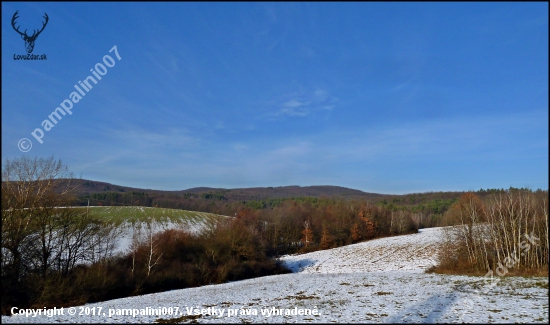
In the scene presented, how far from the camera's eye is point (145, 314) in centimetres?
1461

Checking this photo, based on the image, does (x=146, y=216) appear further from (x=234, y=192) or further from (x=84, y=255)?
(x=234, y=192)

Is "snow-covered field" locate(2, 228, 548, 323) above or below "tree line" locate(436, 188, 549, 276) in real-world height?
below

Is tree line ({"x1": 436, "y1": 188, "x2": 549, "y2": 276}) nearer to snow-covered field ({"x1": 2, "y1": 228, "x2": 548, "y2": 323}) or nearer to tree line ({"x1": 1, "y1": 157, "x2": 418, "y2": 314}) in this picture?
snow-covered field ({"x1": 2, "y1": 228, "x2": 548, "y2": 323})

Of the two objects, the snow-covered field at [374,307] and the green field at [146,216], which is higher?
the green field at [146,216]

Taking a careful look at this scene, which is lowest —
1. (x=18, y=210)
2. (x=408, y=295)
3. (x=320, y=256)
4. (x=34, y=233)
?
(x=320, y=256)

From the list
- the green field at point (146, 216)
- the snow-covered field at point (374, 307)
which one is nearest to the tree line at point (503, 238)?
the snow-covered field at point (374, 307)

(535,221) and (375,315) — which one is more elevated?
(535,221)

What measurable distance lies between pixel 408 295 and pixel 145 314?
14.1 m

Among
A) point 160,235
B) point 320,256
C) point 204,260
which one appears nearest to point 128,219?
point 160,235

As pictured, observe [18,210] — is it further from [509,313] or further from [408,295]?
[509,313]

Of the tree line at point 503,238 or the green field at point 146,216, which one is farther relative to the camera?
the green field at point 146,216

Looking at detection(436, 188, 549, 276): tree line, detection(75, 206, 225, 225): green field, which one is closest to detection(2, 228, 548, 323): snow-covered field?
detection(436, 188, 549, 276): tree line

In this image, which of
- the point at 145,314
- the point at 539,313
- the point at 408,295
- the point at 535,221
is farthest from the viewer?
the point at 535,221

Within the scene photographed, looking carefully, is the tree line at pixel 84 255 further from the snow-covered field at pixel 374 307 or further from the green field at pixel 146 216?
the green field at pixel 146 216
